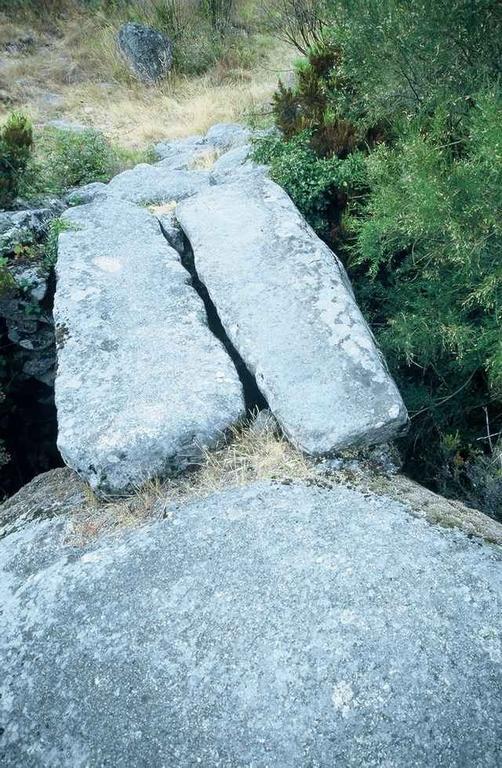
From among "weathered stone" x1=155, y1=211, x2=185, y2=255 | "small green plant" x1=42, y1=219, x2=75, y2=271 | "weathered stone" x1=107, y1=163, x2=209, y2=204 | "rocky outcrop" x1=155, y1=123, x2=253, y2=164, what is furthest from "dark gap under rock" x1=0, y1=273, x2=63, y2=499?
"rocky outcrop" x1=155, y1=123, x2=253, y2=164

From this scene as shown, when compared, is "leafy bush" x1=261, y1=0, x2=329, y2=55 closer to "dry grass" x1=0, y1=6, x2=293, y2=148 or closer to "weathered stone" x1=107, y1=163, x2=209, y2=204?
"dry grass" x1=0, y1=6, x2=293, y2=148

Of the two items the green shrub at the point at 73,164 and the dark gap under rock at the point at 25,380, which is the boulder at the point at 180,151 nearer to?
the green shrub at the point at 73,164

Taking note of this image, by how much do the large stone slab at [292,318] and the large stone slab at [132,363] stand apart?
248 millimetres

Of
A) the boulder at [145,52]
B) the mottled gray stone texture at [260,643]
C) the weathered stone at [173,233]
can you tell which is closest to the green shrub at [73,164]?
the weathered stone at [173,233]

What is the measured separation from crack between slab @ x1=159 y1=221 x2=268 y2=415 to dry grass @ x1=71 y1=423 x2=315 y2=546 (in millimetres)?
279

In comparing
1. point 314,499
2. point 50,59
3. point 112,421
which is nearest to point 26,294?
point 112,421

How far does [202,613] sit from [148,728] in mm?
497

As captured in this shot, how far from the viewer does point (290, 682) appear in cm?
225

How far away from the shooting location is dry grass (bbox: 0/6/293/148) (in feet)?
30.6

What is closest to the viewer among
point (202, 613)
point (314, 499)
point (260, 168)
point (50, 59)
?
point (202, 613)

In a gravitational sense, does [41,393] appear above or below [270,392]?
above

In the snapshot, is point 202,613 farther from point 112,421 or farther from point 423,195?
point 423,195

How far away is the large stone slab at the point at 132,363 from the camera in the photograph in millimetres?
3338

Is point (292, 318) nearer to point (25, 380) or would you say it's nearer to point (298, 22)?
point (25, 380)
